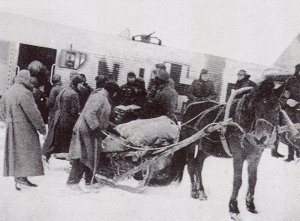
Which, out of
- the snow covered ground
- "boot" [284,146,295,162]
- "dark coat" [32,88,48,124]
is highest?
"dark coat" [32,88,48,124]

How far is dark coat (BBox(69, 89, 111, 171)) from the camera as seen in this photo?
307 centimetres

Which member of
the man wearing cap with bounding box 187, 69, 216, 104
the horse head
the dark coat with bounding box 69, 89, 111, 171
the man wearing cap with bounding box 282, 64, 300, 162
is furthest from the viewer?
the man wearing cap with bounding box 187, 69, 216, 104

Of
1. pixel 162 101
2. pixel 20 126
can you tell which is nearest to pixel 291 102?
pixel 162 101

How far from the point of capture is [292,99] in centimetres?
326

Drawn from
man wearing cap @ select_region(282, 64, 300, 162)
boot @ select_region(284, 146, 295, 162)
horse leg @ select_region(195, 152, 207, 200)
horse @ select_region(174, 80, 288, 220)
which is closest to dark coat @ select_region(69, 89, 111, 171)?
horse @ select_region(174, 80, 288, 220)

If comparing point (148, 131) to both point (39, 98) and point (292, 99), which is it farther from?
point (292, 99)

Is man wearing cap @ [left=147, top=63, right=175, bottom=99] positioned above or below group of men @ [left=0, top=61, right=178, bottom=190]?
above

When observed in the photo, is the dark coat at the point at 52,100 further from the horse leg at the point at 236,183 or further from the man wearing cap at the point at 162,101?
the horse leg at the point at 236,183

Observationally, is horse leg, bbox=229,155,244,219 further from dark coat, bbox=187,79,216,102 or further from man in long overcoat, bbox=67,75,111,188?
man in long overcoat, bbox=67,75,111,188

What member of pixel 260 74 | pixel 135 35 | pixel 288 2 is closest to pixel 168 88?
pixel 135 35

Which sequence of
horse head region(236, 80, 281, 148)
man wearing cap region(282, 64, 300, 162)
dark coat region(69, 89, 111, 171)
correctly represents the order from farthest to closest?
man wearing cap region(282, 64, 300, 162)
dark coat region(69, 89, 111, 171)
horse head region(236, 80, 281, 148)

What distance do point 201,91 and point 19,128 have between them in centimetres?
153

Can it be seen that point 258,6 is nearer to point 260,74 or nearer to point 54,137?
point 260,74

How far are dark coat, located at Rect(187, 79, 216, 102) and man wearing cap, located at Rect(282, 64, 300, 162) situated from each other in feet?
1.93
